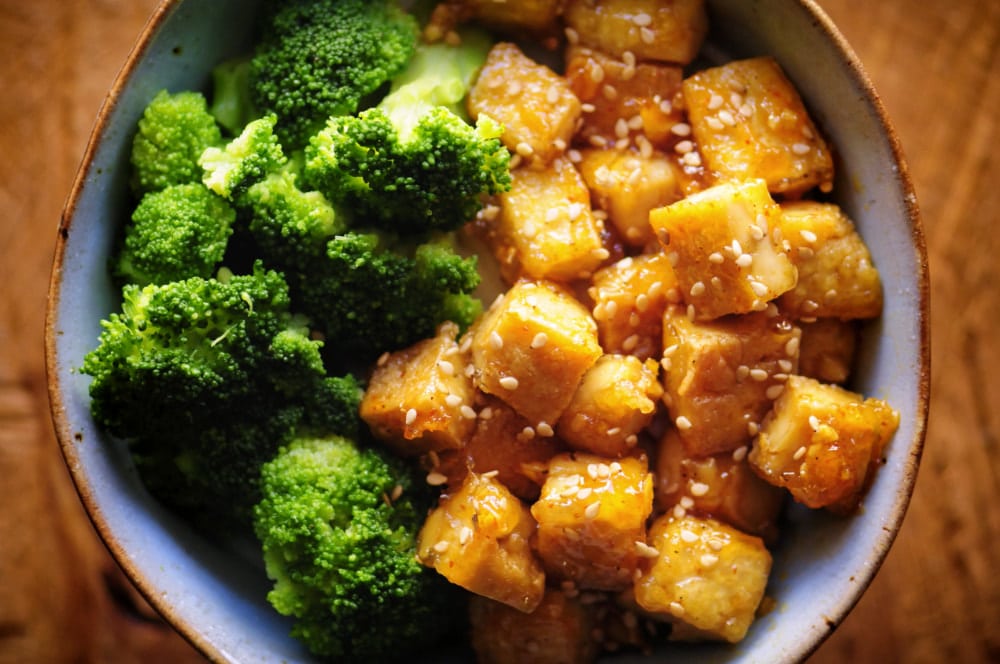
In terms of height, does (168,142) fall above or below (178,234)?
above

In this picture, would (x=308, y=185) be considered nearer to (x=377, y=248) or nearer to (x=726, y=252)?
(x=377, y=248)

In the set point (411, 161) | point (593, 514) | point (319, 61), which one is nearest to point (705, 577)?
point (593, 514)

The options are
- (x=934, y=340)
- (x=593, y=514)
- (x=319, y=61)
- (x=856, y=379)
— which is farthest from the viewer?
(x=934, y=340)

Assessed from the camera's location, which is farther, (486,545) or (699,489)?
(699,489)

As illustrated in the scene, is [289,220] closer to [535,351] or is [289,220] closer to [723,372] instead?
[535,351]

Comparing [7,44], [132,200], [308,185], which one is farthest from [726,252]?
[7,44]

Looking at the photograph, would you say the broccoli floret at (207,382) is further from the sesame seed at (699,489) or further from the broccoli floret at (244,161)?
the sesame seed at (699,489)
